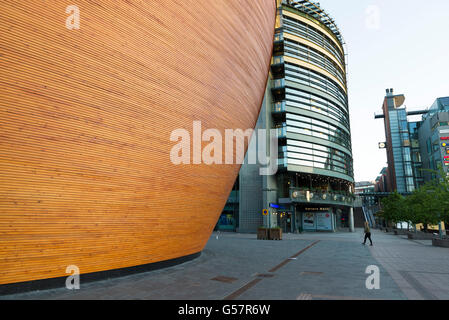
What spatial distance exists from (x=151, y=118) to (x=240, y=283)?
4.77 meters

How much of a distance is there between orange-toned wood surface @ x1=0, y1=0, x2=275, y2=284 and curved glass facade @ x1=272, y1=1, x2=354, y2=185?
87.3 ft

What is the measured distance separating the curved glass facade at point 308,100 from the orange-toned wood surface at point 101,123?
1048 inches

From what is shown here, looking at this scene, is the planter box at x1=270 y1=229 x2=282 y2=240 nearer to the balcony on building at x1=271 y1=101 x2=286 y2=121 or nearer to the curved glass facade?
the curved glass facade

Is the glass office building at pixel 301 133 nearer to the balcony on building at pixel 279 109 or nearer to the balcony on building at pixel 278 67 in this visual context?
the balcony on building at pixel 278 67

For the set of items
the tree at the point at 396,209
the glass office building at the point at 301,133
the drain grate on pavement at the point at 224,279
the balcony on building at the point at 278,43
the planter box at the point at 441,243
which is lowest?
the planter box at the point at 441,243

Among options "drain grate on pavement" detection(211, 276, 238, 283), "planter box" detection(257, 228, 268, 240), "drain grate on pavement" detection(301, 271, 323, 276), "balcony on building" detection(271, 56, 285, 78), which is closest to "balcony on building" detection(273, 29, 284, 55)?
"balcony on building" detection(271, 56, 285, 78)

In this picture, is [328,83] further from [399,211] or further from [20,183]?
[20,183]

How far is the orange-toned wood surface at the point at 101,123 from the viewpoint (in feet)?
16.6

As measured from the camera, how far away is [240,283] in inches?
271

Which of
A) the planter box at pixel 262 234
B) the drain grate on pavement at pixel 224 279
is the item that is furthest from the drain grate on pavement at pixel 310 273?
the planter box at pixel 262 234

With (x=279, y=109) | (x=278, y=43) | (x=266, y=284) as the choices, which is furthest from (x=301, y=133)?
(x=266, y=284)

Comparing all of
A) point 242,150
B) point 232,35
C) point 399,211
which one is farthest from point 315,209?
point 232,35

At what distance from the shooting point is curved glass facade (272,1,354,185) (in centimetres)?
3438

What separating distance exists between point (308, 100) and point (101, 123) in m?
34.6
